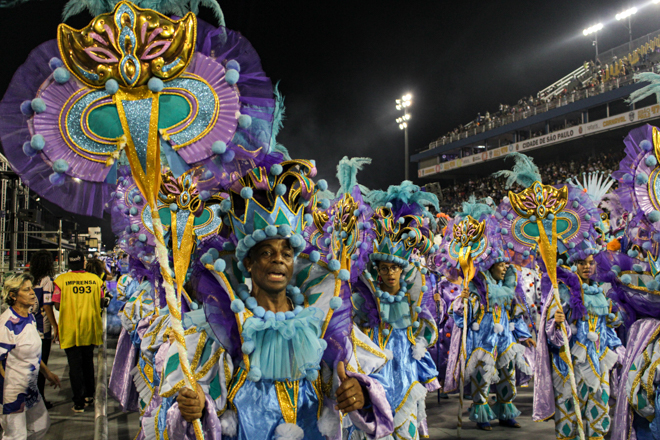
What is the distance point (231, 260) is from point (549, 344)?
4.52 m

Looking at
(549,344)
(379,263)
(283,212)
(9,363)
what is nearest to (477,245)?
(549,344)

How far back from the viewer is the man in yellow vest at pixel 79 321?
668 centimetres

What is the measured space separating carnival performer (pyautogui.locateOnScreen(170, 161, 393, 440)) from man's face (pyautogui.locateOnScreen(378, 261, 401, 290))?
244 centimetres

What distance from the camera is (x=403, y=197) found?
226 inches

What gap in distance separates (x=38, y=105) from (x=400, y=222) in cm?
396

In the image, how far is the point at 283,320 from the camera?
2.56m

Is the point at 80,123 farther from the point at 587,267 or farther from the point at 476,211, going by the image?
the point at 476,211

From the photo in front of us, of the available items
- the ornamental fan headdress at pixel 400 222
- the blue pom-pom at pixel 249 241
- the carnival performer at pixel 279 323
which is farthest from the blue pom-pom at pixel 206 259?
the ornamental fan headdress at pixel 400 222

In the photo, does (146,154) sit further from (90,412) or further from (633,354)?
(90,412)

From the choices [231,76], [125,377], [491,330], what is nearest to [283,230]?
[231,76]

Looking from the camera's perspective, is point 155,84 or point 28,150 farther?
point 155,84

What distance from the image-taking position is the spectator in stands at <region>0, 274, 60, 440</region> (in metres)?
4.45

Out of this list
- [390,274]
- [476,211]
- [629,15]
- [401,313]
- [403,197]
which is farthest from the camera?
[629,15]

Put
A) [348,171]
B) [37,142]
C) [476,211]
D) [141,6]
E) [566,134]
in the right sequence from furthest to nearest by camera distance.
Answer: [566,134] < [476,211] < [348,171] < [141,6] < [37,142]
